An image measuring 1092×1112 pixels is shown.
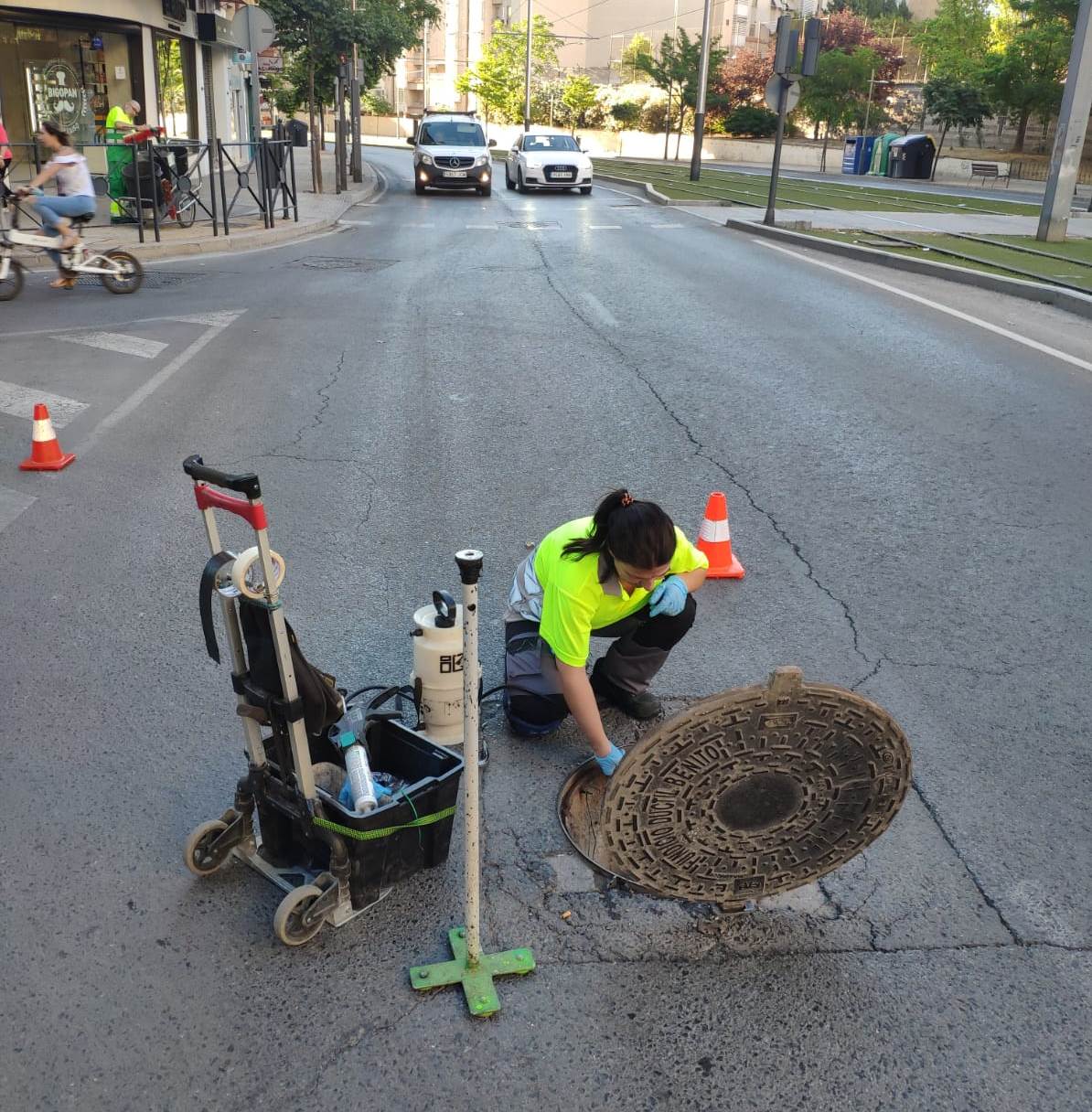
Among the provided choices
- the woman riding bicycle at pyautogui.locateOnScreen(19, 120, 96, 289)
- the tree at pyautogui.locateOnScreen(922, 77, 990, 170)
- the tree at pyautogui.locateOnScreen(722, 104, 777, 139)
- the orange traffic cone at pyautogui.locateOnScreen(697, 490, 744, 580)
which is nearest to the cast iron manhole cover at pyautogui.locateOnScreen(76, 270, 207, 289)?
the woman riding bicycle at pyautogui.locateOnScreen(19, 120, 96, 289)

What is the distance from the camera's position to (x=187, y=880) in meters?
3.24

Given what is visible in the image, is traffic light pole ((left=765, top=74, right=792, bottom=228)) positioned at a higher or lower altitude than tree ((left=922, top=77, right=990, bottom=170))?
lower

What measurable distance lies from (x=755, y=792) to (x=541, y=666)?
44.7 inches

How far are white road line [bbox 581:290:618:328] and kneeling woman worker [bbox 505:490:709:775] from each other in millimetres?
7535

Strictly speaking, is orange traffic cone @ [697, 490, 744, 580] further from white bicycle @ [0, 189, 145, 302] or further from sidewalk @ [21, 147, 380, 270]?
sidewalk @ [21, 147, 380, 270]

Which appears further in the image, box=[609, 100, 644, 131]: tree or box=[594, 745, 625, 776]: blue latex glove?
box=[609, 100, 644, 131]: tree

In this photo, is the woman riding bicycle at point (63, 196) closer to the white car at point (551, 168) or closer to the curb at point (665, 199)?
the curb at point (665, 199)

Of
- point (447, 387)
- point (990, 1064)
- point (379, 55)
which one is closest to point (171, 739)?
point (990, 1064)

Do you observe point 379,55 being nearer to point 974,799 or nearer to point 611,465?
point 611,465

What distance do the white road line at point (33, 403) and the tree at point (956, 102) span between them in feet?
167

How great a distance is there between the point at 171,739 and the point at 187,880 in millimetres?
774

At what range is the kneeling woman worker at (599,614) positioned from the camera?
129 inches

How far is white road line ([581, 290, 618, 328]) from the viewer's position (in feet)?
37.4

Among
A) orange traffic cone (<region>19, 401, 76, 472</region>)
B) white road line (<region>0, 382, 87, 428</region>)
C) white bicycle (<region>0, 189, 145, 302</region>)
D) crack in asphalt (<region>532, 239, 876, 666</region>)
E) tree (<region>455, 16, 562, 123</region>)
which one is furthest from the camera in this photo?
tree (<region>455, 16, 562, 123</region>)
